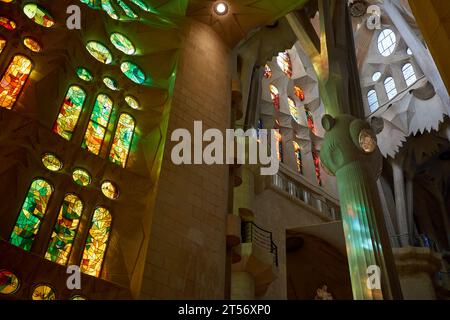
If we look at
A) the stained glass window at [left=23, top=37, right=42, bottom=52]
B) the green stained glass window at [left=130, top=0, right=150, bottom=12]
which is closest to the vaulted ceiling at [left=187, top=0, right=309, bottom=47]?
the green stained glass window at [left=130, top=0, right=150, bottom=12]

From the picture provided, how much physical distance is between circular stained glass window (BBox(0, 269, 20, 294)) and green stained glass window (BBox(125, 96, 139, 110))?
13.8 feet

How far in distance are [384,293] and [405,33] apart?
1263 centimetres

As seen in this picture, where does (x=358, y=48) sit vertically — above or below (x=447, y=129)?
above

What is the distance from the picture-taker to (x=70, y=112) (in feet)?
26.3

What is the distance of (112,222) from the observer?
775 centimetres

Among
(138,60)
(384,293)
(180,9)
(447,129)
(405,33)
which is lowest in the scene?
(384,293)

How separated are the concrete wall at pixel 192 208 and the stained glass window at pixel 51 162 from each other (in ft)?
→ 5.48

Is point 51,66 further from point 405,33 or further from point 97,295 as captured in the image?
point 405,33

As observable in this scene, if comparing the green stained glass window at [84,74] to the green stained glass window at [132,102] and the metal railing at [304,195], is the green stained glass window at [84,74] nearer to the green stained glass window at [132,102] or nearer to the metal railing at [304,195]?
the green stained glass window at [132,102]

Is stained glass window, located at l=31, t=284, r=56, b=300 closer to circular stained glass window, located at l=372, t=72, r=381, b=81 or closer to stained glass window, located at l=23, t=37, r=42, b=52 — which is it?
stained glass window, located at l=23, t=37, r=42, b=52

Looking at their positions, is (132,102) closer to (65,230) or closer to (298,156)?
(65,230)

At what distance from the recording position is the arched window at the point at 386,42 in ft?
67.8
